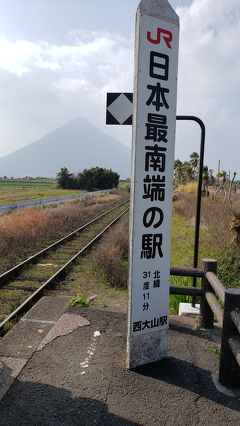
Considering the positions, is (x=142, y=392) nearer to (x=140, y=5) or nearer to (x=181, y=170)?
(x=140, y=5)

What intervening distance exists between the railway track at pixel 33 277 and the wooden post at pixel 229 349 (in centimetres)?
343

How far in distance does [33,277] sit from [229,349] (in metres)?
6.43

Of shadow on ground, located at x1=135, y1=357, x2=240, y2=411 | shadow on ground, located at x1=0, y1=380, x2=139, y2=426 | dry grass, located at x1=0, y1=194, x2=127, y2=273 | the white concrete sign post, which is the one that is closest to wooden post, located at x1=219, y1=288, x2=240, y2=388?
shadow on ground, located at x1=135, y1=357, x2=240, y2=411

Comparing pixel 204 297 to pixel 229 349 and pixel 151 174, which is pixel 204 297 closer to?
pixel 229 349

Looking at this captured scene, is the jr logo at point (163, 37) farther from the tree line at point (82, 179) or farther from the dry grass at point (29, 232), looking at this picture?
the tree line at point (82, 179)

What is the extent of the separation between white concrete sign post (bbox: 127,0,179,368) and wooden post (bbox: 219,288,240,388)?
682 millimetres

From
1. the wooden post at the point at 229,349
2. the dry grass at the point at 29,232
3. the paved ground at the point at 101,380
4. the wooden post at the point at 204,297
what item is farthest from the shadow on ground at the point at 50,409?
the dry grass at the point at 29,232

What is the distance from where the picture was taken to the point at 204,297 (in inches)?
204

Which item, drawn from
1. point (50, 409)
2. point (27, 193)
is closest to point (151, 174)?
point (50, 409)

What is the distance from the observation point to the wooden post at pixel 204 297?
5.05 metres

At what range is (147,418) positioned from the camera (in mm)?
3330

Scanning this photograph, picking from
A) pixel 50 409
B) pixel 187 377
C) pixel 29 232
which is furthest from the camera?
pixel 29 232

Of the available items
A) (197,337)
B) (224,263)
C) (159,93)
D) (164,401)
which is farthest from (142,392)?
(224,263)

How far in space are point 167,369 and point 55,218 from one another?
631 inches
